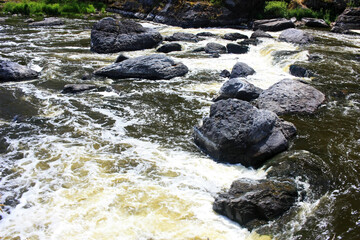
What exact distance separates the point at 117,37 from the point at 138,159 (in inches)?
513

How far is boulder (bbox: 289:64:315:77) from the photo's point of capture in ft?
47.1

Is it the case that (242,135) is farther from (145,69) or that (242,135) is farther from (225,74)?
→ (145,69)

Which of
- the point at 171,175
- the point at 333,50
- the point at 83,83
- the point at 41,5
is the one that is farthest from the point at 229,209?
the point at 41,5

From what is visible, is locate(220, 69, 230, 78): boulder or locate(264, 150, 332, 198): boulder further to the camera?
locate(220, 69, 230, 78): boulder

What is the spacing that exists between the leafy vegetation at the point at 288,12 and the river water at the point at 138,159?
15.6 m

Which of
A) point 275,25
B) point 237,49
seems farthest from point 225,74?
point 275,25

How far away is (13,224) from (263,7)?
3028 centimetres

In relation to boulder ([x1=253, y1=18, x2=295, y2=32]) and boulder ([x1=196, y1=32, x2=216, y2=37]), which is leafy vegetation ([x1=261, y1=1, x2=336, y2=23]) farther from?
boulder ([x1=196, y1=32, x2=216, y2=37])

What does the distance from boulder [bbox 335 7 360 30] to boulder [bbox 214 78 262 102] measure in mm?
17084

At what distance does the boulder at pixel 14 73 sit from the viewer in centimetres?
1404

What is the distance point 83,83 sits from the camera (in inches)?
548

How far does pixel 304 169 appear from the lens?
7461mm

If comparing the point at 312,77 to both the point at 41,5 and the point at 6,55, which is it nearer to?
the point at 6,55

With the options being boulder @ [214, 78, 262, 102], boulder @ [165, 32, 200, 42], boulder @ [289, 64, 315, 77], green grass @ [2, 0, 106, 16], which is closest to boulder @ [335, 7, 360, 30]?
boulder @ [165, 32, 200, 42]
